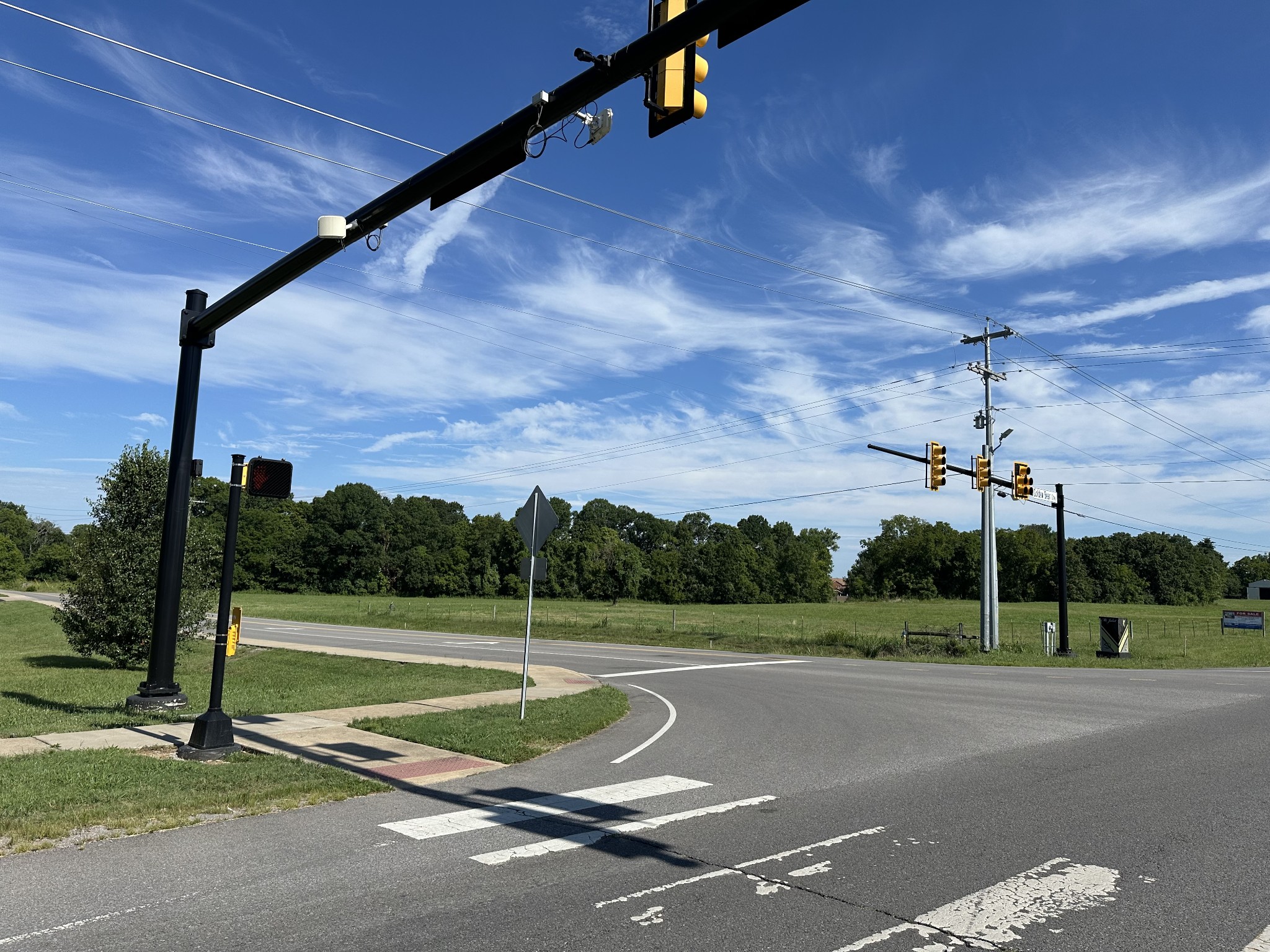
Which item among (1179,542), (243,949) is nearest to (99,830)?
(243,949)

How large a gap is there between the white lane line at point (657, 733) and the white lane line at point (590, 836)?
2408 mm

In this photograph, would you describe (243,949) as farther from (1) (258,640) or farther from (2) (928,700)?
(1) (258,640)

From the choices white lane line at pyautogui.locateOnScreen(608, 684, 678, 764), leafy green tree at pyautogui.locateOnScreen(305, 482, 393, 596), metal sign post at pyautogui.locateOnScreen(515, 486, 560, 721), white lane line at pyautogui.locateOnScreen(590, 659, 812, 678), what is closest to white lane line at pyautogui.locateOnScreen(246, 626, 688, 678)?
white lane line at pyautogui.locateOnScreen(590, 659, 812, 678)

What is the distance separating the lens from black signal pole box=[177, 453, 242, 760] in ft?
30.3

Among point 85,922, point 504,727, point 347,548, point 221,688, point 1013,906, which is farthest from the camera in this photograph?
point 347,548

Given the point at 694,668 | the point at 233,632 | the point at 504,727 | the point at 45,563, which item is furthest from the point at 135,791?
the point at 45,563

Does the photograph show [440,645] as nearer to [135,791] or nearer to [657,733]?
[657,733]

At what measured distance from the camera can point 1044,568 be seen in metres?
140

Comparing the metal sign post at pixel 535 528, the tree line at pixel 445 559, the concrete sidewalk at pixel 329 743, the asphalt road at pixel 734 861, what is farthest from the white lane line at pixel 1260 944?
the tree line at pixel 445 559

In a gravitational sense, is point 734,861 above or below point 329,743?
above

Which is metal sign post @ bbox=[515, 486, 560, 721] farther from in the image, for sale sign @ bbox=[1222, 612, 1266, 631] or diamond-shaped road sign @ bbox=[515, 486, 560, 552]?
for sale sign @ bbox=[1222, 612, 1266, 631]

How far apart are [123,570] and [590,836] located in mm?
16265

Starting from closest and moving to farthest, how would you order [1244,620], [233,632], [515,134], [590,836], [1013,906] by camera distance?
[1013,906] < [590,836] < [515,134] < [233,632] < [1244,620]

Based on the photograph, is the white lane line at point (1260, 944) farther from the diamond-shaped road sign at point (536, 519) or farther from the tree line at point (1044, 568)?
the tree line at point (1044, 568)
